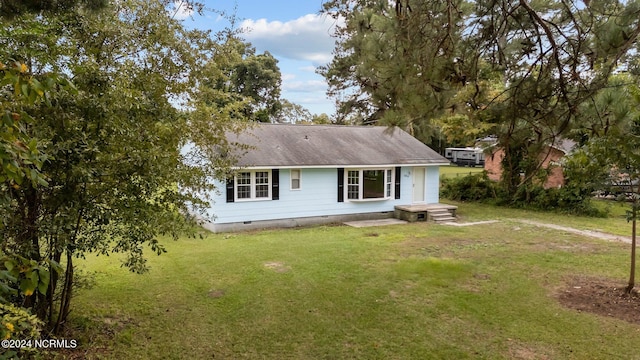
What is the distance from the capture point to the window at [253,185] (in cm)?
1289

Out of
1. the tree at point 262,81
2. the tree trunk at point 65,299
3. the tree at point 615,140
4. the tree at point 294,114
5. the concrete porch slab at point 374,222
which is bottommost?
the concrete porch slab at point 374,222

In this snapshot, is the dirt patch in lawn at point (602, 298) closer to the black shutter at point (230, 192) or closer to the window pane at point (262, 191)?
the window pane at point (262, 191)

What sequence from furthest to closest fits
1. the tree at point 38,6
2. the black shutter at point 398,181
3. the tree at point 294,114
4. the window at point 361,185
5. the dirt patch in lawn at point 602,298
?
the tree at point 294,114 < the black shutter at point 398,181 < the window at point 361,185 < the dirt patch in lawn at point 602,298 < the tree at point 38,6

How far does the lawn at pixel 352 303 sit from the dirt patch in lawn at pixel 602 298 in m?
0.23

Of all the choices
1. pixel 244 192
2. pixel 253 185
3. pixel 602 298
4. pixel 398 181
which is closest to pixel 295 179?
pixel 253 185

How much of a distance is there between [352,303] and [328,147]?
9201 mm

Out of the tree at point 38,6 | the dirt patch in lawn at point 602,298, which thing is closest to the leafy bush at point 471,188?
the dirt patch in lawn at point 602,298

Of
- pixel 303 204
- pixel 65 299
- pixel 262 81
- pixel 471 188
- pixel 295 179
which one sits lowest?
pixel 65 299

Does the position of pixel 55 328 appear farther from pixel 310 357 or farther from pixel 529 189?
pixel 529 189

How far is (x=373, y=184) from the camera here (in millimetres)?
18094

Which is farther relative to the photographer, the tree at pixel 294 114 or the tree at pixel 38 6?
the tree at pixel 294 114

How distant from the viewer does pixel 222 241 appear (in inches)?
444

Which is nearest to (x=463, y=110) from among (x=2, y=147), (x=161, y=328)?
(x=161, y=328)

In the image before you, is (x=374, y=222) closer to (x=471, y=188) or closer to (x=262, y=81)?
(x=471, y=188)
